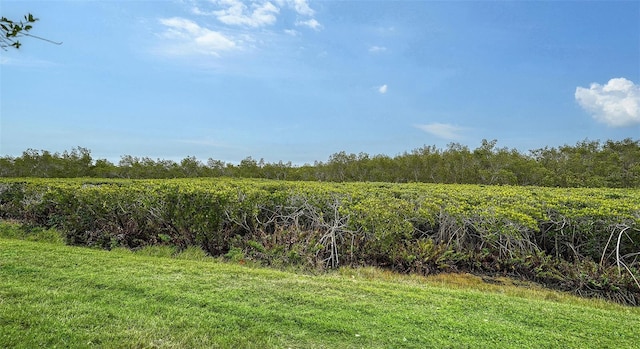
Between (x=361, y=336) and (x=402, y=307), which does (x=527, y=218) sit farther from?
(x=361, y=336)

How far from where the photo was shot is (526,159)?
18.8 m

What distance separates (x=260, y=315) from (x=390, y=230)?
343cm

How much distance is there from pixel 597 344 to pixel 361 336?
195 cm

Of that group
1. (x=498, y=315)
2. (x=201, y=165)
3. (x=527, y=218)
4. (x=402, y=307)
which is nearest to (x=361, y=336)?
(x=402, y=307)

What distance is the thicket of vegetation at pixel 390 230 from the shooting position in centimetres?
611

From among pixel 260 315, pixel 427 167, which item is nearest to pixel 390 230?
pixel 260 315

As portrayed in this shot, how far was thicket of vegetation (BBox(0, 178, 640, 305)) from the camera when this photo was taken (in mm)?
6105

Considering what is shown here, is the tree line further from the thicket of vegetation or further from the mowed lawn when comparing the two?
the mowed lawn

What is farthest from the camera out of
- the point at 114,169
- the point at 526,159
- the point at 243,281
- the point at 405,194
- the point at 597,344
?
the point at 114,169

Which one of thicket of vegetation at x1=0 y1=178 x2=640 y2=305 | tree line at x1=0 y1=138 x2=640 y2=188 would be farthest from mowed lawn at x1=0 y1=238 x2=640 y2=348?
tree line at x1=0 y1=138 x2=640 y2=188

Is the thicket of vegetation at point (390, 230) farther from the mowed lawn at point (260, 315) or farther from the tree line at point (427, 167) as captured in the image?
the tree line at point (427, 167)

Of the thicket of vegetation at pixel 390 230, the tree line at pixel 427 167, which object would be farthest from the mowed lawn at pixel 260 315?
the tree line at pixel 427 167

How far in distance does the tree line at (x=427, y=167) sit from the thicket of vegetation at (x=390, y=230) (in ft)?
37.3

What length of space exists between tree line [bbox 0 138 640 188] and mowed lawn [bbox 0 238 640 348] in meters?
15.0
